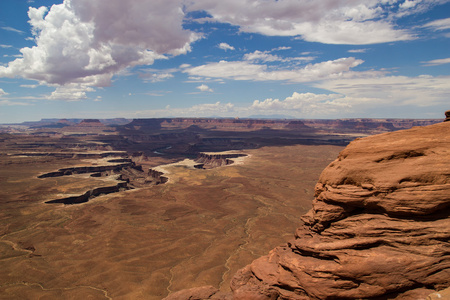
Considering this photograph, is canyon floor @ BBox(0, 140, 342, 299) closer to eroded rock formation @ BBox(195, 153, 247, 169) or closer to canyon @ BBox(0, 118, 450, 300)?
canyon @ BBox(0, 118, 450, 300)

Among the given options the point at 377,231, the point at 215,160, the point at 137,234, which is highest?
the point at 377,231

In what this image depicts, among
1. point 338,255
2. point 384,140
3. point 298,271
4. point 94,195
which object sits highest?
point 384,140

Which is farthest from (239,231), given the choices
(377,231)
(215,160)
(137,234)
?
(215,160)

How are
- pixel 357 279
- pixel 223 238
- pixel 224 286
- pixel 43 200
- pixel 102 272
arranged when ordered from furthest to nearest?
pixel 43 200 → pixel 223 238 → pixel 102 272 → pixel 224 286 → pixel 357 279

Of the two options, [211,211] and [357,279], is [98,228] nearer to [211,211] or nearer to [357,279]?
[211,211]

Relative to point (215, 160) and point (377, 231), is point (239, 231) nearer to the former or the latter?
point (377, 231)

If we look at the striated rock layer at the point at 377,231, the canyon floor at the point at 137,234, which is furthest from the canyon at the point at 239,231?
the canyon floor at the point at 137,234

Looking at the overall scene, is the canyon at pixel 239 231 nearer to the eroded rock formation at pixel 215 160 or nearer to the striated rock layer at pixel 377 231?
the striated rock layer at pixel 377 231

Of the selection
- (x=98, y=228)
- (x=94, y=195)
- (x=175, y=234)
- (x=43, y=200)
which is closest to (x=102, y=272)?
(x=175, y=234)
